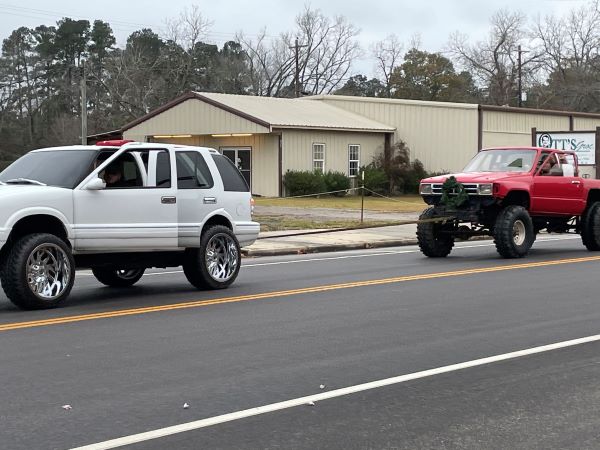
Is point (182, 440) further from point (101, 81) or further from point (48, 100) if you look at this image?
point (48, 100)

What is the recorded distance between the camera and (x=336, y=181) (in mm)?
41469

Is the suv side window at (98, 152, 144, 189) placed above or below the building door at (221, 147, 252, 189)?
below

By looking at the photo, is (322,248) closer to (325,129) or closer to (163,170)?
(163,170)

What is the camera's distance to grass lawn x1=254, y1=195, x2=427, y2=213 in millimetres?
34375

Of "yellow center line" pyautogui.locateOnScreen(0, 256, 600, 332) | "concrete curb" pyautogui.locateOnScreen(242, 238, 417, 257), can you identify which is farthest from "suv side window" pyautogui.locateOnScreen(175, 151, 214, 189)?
"concrete curb" pyautogui.locateOnScreen(242, 238, 417, 257)

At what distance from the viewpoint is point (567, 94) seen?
77688mm

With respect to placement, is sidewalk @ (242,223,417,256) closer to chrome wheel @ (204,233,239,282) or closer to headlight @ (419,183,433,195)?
headlight @ (419,183,433,195)

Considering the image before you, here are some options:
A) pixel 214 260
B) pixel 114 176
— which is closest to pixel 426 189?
pixel 214 260

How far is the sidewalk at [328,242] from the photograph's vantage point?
1961 cm

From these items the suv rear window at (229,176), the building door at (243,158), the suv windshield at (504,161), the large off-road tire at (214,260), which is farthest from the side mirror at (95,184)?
the building door at (243,158)

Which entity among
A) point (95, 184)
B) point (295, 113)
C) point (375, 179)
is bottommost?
point (375, 179)

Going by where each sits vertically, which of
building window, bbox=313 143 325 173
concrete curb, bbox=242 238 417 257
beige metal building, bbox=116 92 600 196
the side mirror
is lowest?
concrete curb, bbox=242 238 417 257

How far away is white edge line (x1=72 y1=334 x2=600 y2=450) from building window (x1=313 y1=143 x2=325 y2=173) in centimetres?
3311

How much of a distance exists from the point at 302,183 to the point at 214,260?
89.4 feet
